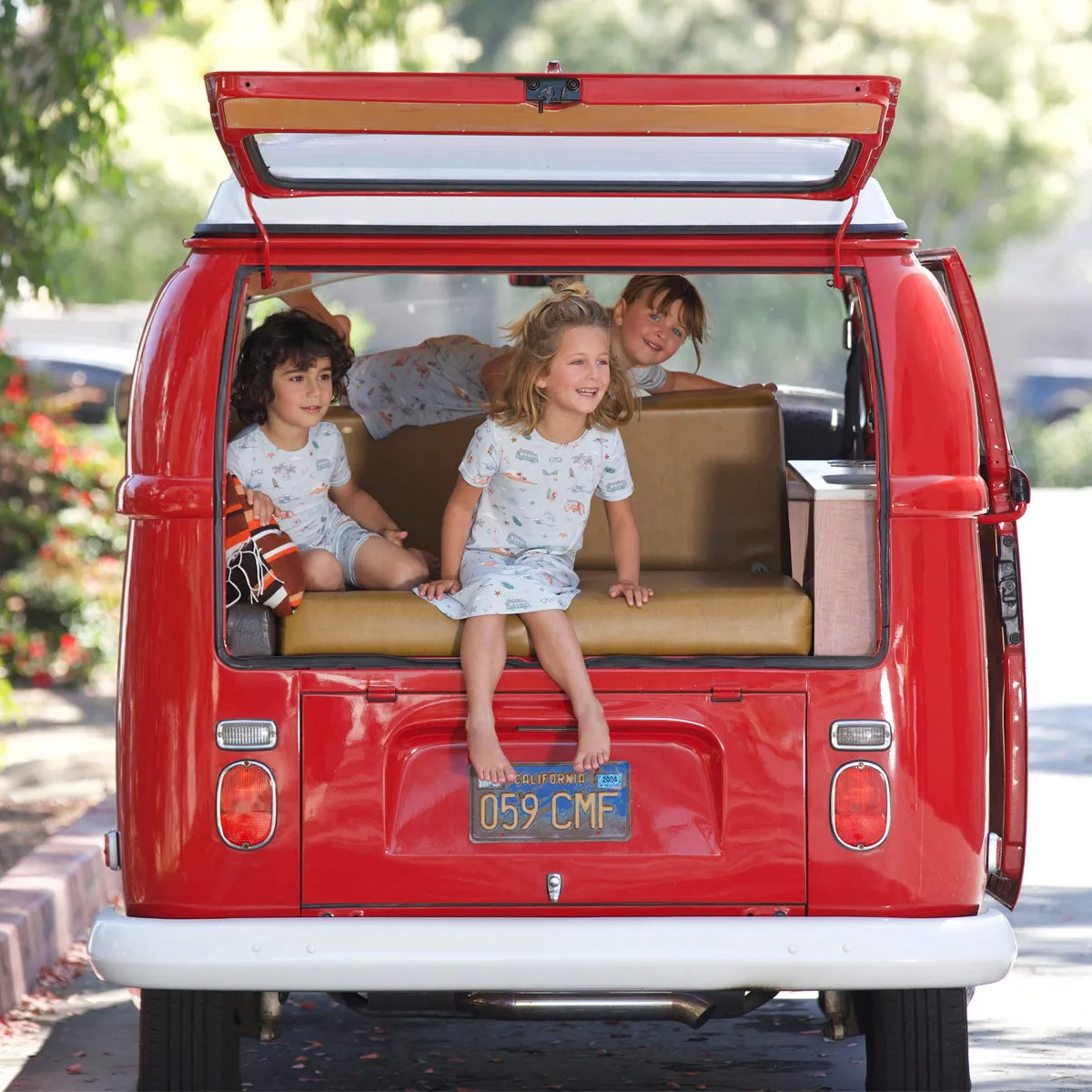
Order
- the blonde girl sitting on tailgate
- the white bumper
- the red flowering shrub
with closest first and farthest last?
the white bumper
the blonde girl sitting on tailgate
the red flowering shrub

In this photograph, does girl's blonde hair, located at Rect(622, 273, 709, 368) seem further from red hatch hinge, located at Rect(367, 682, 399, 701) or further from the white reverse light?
the white reverse light

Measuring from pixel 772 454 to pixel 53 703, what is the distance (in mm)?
5960

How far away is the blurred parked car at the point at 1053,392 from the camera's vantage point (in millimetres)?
32312

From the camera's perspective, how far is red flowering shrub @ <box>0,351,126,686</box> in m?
10.3

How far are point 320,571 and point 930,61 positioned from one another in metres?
27.0

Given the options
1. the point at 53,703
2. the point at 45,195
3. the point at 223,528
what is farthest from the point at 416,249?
the point at 53,703

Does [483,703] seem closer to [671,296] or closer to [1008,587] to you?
[1008,587]

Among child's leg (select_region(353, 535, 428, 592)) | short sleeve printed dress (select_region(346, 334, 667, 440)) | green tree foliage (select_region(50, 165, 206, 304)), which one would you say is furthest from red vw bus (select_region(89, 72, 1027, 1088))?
green tree foliage (select_region(50, 165, 206, 304))

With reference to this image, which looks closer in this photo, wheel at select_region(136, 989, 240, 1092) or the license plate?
the license plate

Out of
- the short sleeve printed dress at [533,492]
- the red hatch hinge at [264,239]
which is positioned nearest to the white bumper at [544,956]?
the short sleeve printed dress at [533,492]

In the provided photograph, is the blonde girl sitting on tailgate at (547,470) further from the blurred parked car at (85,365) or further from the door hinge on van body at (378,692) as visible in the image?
the blurred parked car at (85,365)

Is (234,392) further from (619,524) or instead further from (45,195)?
(45,195)

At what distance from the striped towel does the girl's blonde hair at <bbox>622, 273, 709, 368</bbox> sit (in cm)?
154

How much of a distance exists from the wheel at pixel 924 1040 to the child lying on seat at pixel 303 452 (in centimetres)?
152
